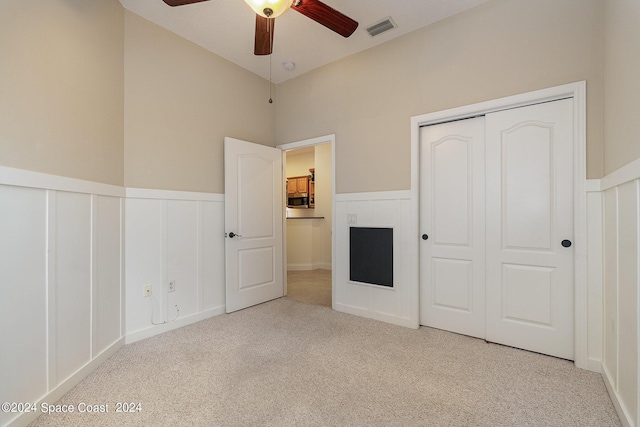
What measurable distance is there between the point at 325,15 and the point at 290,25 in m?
0.97

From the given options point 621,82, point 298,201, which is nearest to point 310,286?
point 298,201

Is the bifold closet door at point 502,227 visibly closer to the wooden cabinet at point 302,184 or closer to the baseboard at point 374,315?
the baseboard at point 374,315

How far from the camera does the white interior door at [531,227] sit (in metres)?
2.27

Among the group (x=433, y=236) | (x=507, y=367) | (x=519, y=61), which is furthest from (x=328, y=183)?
(x=507, y=367)

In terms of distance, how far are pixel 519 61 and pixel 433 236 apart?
1637mm

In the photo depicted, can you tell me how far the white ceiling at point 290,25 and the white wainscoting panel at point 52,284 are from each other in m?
1.72

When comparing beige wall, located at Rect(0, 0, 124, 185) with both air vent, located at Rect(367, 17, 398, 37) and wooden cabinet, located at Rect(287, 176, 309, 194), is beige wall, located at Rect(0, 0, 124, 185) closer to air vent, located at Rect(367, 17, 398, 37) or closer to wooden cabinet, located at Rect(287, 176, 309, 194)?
air vent, located at Rect(367, 17, 398, 37)

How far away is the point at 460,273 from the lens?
9.02 feet

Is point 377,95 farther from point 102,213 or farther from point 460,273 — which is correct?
point 102,213

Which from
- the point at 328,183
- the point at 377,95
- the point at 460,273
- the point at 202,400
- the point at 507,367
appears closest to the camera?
the point at 202,400

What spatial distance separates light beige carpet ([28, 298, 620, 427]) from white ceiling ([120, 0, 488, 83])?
296cm

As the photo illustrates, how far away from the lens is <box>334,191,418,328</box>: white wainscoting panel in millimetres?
2963

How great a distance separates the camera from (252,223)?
3.61 meters

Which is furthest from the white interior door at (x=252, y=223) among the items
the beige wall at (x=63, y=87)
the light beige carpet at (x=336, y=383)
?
the beige wall at (x=63, y=87)
